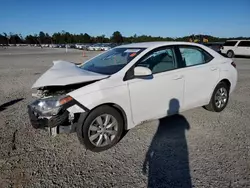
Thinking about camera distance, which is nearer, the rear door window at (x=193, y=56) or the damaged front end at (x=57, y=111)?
the damaged front end at (x=57, y=111)

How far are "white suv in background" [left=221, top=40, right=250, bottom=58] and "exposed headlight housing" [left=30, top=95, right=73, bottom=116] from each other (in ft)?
71.0

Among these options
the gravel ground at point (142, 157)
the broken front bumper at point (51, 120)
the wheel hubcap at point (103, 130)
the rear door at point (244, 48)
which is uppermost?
the rear door at point (244, 48)

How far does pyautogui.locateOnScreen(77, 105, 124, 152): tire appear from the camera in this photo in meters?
3.16

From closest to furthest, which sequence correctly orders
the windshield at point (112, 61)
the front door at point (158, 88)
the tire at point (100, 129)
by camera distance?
the tire at point (100, 129) → the front door at point (158, 88) → the windshield at point (112, 61)

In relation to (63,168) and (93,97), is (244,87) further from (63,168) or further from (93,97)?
(63,168)

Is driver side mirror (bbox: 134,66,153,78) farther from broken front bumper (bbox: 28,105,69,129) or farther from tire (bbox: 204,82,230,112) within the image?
tire (bbox: 204,82,230,112)

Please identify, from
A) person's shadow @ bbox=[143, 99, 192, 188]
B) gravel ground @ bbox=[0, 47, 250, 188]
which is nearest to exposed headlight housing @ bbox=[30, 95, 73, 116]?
gravel ground @ bbox=[0, 47, 250, 188]

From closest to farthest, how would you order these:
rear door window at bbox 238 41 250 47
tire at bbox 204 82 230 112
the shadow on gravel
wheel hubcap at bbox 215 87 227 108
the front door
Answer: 1. the front door
2. tire at bbox 204 82 230 112
3. wheel hubcap at bbox 215 87 227 108
4. the shadow on gravel
5. rear door window at bbox 238 41 250 47

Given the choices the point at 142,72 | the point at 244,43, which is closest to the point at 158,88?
the point at 142,72

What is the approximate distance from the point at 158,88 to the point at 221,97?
208 centimetres

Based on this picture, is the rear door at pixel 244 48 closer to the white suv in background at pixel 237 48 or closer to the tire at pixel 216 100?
the white suv in background at pixel 237 48

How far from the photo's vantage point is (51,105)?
10.2ft

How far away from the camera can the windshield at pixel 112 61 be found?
365 centimetres

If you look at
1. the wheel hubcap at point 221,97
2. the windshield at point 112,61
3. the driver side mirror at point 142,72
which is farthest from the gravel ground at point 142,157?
the windshield at point 112,61
